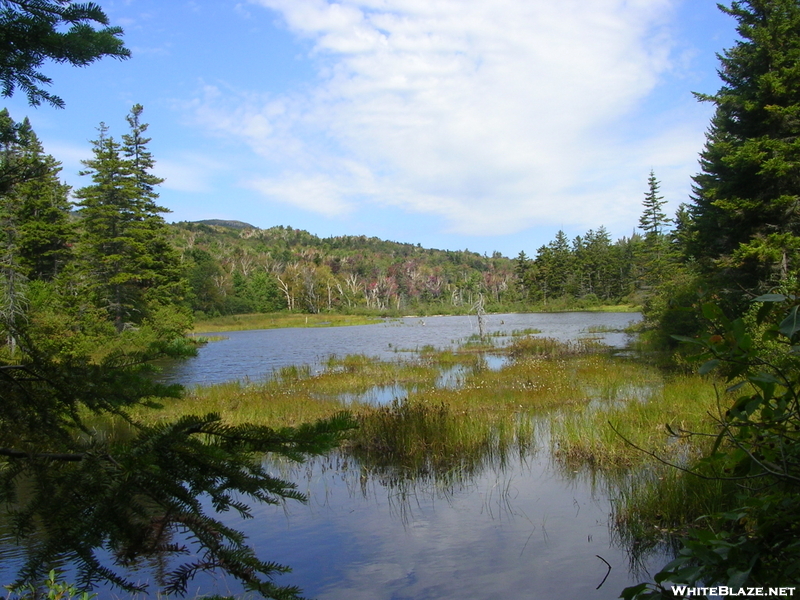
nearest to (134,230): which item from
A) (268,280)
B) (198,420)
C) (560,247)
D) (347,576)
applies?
(347,576)

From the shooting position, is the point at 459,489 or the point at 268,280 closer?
the point at 459,489

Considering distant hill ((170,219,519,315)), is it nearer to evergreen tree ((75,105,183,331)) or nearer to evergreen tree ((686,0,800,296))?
evergreen tree ((75,105,183,331))

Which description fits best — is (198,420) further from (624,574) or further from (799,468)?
(624,574)

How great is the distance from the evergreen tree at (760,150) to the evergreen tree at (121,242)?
30.0 meters

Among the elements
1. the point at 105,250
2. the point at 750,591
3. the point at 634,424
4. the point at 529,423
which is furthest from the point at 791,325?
the point at 105,250

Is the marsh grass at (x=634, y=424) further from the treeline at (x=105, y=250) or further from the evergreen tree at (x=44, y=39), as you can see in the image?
the treeline at (x=105, y=250)

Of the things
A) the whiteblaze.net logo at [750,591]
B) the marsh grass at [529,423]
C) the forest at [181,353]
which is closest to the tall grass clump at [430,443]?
the marsh grass at [529,423]

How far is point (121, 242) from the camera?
33000 mm

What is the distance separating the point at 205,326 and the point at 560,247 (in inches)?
2545

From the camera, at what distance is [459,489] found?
758 cm

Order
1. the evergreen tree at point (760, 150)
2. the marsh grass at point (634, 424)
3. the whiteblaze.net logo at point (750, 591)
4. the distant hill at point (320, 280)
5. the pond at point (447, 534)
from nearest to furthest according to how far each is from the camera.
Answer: the whiteblaze.net logo at point (750, 591)
the pond at point (447, 534)
the marsh grass at point (634, 424)
the evergreen tree at point (760, 150)
the distant hill at point (320, 280)

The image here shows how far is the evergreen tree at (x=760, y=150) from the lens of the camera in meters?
15.2

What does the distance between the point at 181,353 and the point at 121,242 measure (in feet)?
112

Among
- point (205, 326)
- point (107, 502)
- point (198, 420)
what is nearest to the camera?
point (107, 502)
